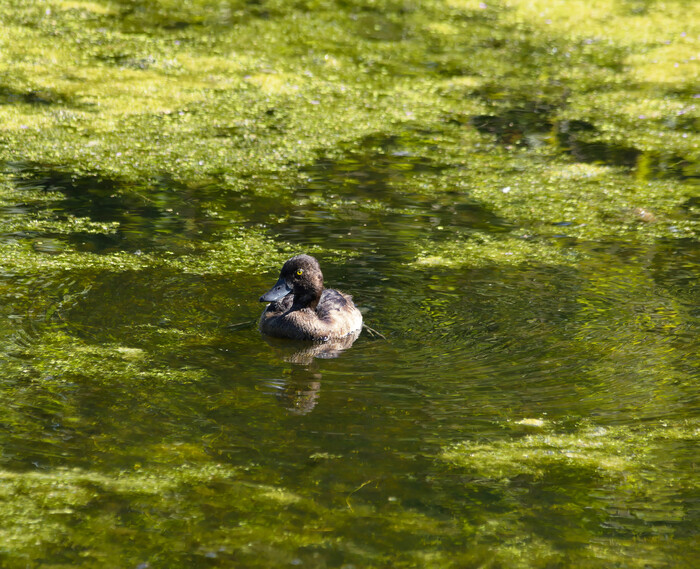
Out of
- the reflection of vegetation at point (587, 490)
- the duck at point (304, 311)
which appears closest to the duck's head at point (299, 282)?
the duck at point (304, 311)

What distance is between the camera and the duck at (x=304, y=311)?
210 inches

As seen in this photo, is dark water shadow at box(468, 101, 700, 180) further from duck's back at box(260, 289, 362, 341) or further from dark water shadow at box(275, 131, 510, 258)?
duck's back at box(260, 289, 362, 341)

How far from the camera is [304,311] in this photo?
18.0ft

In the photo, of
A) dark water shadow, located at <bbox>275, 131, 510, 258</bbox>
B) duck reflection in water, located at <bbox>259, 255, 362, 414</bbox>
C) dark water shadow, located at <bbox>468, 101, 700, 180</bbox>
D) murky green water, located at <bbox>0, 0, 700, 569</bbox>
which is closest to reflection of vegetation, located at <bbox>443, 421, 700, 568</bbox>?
murky green water, located at <bbox>0, 0, 700, 569</bbox>

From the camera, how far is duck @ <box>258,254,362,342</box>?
5.34 m

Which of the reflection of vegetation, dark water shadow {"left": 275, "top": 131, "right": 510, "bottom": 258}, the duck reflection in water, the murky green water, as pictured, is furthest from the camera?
dark water shadow {"left": 275, "top": 131, "right": 510, "bottom": 258}

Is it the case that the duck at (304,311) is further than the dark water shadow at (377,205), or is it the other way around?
the dark water shadow at (377,205)

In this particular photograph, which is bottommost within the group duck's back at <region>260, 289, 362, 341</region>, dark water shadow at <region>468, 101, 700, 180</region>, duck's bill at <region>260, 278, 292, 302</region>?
duck's back at <region>260, 289, 362, 341</region>

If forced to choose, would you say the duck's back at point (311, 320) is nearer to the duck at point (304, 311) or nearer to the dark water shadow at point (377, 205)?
the duck at point (304, 311)

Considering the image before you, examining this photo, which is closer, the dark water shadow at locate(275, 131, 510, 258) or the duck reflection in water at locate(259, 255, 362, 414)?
the duck reflection in water at locate(259, 255, 362, 414)

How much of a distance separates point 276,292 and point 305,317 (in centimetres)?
23

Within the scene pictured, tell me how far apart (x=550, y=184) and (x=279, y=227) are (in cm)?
224

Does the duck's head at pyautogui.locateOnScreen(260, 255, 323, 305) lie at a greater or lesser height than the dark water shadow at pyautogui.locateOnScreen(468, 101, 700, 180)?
lesser

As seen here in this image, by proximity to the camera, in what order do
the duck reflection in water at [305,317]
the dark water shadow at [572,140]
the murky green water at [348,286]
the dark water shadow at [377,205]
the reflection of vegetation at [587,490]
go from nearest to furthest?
the reflection of vegetation at [587,490], the murky green water at [348,286], the duck reflection in water at [305,317], the dark water shadow at [377,205], the dark water shadow at [572,140]
